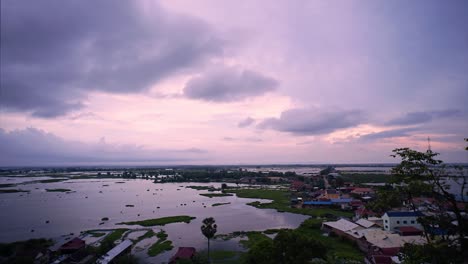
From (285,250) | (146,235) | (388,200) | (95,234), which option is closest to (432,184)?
(388,200)

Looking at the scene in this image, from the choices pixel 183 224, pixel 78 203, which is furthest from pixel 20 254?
pixel 78 203

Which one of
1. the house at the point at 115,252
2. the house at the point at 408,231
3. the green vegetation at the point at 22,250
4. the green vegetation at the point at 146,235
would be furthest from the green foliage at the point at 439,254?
the green vegetation at the point at 146,235

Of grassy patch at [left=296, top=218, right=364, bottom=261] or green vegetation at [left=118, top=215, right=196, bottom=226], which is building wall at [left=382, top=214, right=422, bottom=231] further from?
green vegetation at [left=118, top=215, right=196, bottom=226]

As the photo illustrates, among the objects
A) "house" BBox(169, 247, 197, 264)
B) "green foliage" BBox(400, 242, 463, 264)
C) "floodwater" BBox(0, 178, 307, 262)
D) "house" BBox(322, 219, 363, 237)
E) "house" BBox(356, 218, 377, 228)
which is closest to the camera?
"green foliage" BBox(400, 242, 463, 264)

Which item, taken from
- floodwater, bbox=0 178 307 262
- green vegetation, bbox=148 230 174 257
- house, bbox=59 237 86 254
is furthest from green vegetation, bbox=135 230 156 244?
Answer: house, bbox=59 237 86 254

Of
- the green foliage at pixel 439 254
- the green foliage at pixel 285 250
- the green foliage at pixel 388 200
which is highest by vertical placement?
the green foliage at pixel 388 200

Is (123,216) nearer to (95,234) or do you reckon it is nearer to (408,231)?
(95,234)

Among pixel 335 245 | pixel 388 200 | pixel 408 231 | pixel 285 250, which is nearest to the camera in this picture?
pixel 388 200

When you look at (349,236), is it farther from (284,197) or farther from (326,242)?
(284,197)

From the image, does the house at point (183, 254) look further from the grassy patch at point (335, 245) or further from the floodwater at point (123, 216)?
the grassy patch at point (335, 245)
